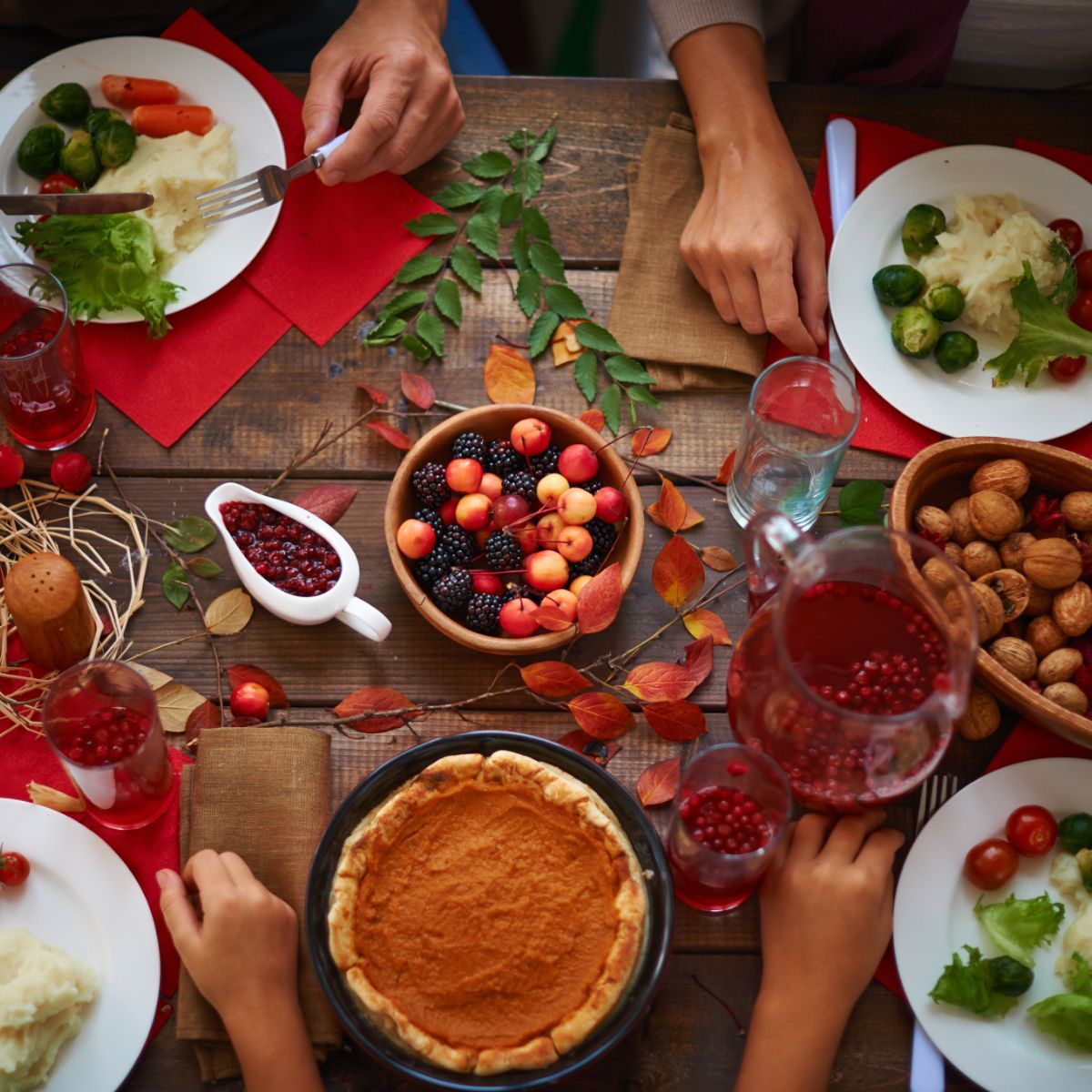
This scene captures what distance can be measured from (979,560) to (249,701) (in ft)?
3.77

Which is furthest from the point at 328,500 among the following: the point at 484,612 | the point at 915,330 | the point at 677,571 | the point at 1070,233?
the point at 1070,233

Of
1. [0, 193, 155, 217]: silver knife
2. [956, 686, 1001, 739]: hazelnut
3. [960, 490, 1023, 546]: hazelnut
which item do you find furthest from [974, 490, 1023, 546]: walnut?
[0, 193, 155, 217]: silver knife

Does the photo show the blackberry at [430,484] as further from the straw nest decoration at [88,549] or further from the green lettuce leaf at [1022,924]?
the green lettuce leaf at [1022,924]

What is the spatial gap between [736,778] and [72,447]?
1215 millimetres

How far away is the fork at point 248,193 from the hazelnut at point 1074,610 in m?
1.39

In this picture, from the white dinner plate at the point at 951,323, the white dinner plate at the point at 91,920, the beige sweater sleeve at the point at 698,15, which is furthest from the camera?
the beige sweater sleeve at the point at 698,15

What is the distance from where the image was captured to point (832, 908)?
147cm

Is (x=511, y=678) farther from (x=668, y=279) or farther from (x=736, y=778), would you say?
(x=668, y=279)

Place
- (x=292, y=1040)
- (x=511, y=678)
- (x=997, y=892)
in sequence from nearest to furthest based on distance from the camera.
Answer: (x=292, y=1040), (x=997, y=892), (x=511, y=678)

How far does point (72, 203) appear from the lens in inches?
68.6

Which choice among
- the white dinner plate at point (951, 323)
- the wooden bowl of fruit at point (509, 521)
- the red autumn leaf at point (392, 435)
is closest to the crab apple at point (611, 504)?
the wooden bowl of fruit at point (509, 521)

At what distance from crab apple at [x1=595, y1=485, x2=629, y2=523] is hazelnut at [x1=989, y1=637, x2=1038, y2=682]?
0.59 metres

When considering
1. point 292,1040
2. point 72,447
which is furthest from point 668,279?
point 292,1040

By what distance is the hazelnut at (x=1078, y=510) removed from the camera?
5.25 feet
